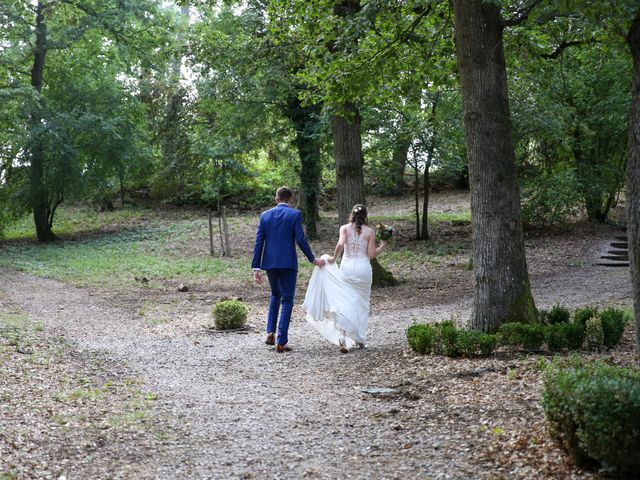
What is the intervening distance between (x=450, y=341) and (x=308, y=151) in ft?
59.1

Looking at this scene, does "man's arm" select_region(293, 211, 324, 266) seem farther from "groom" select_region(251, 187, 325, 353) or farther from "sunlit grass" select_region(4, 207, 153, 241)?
"sunlit grass" select_region(4, 207, 153, 241)

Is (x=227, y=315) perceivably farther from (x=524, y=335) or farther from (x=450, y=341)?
(x=524, y=335)

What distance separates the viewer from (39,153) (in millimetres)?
28453

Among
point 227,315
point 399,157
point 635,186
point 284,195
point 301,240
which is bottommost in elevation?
point 227,315

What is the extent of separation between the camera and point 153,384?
7.68 metres

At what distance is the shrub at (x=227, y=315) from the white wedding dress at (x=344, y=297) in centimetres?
225

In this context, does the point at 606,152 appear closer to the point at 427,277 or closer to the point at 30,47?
the point at 427,277

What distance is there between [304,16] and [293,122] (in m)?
12.5

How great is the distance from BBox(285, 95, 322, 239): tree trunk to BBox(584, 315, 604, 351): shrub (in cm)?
1579

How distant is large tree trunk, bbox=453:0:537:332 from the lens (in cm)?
843

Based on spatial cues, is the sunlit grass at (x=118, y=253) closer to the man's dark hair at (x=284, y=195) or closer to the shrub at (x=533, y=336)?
the man's dark hair at (x=284, y=195)

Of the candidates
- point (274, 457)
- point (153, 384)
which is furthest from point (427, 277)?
point (274, 457)

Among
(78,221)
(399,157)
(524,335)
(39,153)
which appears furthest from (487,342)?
(78,221)

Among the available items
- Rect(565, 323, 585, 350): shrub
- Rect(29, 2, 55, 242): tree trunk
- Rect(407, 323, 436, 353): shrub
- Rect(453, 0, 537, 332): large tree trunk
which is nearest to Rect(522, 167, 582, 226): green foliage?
Rect(453, 0, 537, 332): large tree trunk
